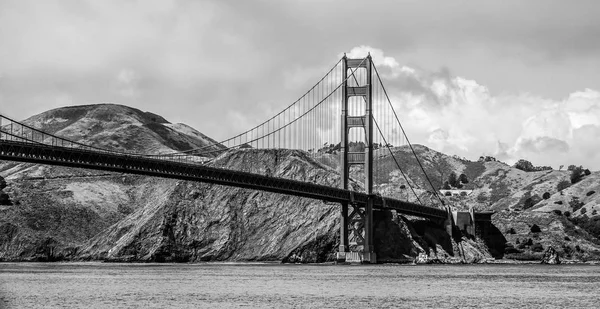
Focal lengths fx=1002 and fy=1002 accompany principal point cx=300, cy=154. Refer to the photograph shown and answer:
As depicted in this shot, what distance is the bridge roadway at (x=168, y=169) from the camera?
86.6 metres

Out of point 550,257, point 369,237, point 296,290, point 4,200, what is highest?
point 4,200

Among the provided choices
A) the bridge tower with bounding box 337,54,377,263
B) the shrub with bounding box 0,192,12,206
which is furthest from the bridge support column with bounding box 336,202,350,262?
the shrub with bounding box 0,192,12,206

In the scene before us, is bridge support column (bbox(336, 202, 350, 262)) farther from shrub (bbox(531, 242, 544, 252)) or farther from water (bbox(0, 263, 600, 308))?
shrub (bbox(531, 242, 544, 252))

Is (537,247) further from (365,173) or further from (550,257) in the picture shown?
(365,173)

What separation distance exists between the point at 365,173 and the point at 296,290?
5419 cm

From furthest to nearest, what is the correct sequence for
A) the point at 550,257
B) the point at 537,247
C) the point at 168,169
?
the point at 537,247 < the point at 550,257 < the point at 168,169

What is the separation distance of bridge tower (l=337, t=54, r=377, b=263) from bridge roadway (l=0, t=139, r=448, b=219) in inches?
81.1

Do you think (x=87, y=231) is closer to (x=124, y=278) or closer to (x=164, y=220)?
(x=164, y=220)

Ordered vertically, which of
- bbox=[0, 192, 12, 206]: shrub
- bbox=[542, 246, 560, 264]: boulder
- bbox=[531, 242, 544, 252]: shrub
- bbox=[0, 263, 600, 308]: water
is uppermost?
bbox=[0, 192, 12, 206]: shrub

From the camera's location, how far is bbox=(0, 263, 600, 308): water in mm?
57125

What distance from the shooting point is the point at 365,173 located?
121 meters

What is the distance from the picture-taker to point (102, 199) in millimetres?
156375

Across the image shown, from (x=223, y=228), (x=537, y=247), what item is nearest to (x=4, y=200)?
(x=223, y=228)

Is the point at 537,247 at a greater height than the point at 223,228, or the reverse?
the point at 223,228
